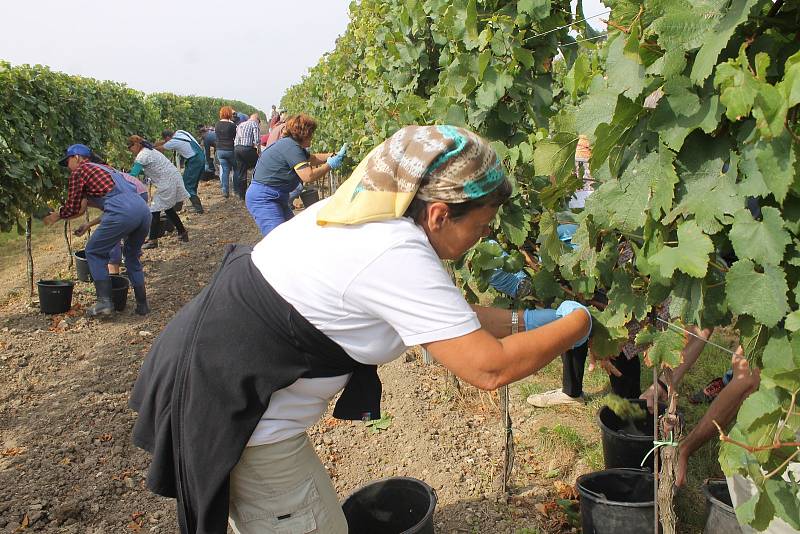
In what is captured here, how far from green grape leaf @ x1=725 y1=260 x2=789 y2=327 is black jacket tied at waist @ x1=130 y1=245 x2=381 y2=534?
91cm

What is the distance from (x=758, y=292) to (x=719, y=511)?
1.46 meters

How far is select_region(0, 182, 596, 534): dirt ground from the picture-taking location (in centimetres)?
321

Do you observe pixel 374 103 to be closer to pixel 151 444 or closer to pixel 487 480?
pixel 487 480

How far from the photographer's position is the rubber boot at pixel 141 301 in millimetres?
6293

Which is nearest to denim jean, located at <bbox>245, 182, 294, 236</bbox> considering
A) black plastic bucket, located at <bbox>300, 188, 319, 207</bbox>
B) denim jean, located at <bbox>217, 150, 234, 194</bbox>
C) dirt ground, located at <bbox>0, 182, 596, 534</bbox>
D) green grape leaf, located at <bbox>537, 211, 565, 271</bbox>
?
dirt ground, located at <bbox>0, 182, 596, 534</bbox>

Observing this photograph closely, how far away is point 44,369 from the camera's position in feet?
16.8

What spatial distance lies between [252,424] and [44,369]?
4.24 metres

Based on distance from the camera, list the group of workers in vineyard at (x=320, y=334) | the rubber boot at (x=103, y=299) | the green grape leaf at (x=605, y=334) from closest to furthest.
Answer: the group of workers in vineyard at (x=320, y=334), the green grape leaf at (x=605, y=334), the rubber boot at (x=103, y=299)

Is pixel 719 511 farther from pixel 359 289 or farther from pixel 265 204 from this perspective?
pixel 265 204

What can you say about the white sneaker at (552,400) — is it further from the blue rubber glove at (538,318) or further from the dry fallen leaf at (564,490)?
the blue rubber glove at (538,318)

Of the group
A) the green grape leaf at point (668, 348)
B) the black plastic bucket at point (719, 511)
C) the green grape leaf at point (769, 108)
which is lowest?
the black plastic bucket at point (719, 511)

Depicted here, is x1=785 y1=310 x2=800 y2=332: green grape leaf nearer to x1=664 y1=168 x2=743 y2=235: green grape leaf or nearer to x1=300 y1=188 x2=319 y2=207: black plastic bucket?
x1=664 y1=168 x2=743 y2=235: green grape leaf

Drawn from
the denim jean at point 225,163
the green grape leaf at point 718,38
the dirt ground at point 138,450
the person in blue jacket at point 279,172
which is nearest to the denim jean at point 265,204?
the person in blue jacket at point 279,172

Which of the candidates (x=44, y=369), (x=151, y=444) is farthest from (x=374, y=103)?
(x=151, y=444)
